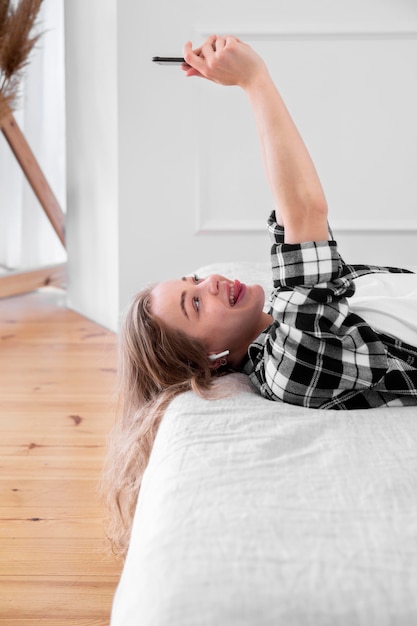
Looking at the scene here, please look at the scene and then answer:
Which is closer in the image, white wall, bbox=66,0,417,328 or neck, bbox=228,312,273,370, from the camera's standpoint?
neck, bbox=228,312,273,370

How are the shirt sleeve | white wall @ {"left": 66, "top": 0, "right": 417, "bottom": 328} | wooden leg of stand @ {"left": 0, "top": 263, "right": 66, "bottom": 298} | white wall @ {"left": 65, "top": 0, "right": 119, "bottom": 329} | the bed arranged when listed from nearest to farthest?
the bed → the shirt sleeve → white wall @ {"left": 66, "top": 0, "right": 417, "bottom": 328} → white wall @ {"left": 65, "top": 0, "right": 119, "bottom": 329} → wooden leg of stand @ {"left": 0, "top": 263, "right": 66, "bottom": 298}

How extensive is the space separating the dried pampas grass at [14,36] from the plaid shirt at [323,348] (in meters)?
A: 2.12

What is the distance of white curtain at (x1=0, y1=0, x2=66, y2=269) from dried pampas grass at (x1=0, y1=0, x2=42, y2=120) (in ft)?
1.16

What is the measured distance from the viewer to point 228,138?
2.80 meters

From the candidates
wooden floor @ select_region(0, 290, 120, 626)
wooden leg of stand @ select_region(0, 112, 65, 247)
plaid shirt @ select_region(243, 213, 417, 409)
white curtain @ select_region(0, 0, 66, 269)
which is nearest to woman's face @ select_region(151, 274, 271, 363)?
plaid shirt @ select_region(243, 213, 417, 409)

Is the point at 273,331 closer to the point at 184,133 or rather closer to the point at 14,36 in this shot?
the point at 184,133

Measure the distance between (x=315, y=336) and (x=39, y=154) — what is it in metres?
2.66

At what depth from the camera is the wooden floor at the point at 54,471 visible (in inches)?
50.8

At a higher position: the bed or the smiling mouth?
the smiling mouth

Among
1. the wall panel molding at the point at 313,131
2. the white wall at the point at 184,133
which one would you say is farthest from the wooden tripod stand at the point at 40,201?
the wall panel molding at the point at 313,131

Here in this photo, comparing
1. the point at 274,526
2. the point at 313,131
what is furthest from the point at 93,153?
the point at 274,526

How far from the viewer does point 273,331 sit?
4.19 ft

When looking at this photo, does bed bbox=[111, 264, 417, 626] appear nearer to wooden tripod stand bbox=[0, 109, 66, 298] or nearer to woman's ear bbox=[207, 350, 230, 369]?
woman's ear bbox=[207, 350, 230, 369]

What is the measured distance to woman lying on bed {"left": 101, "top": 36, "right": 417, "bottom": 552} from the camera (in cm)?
119
